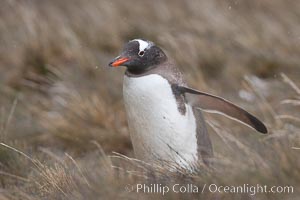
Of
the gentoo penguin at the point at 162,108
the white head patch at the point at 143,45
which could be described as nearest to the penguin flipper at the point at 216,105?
the gentoo penguin at the point at 162,108

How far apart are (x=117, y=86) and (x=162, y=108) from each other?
296cm

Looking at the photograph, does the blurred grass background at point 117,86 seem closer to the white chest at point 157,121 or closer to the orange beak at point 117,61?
the white chest at point 157,121

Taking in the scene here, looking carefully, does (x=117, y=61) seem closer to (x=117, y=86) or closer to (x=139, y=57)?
(x=139, y=57)

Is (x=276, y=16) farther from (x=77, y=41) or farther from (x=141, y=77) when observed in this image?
(x=141, y=77)

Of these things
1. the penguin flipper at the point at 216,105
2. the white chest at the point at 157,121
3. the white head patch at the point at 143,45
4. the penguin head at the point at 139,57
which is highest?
the white head patch at the point at 143,45


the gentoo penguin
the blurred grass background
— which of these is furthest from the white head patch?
the blurred grass background

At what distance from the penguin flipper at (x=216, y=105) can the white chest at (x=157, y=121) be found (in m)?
0.07

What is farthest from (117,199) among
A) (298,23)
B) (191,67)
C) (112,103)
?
(298,23)

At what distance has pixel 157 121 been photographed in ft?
12.0

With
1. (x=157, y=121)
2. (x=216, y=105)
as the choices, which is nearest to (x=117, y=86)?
(x=216, y=105)

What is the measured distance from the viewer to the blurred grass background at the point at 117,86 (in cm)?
357

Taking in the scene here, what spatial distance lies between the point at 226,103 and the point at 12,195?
3.56ft

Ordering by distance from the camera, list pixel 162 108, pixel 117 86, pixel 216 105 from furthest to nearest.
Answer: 1. pixel 117 86
2. pixel 216 105
3. pixel 162 108

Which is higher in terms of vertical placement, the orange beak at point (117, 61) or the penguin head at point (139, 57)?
the penguin head at point (139, 57)
